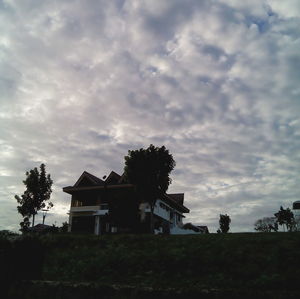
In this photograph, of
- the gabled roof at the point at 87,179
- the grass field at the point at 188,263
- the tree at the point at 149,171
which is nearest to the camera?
the grass field at the point at 188,263

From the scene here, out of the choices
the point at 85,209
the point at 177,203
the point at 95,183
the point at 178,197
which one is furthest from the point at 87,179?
the point at 178,197

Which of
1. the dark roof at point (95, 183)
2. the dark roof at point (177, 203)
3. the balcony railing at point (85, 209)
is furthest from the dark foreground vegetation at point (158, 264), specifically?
the dark roof at point (177, 203)

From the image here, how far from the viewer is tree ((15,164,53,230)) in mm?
38656

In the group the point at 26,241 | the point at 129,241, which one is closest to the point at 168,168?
the point at 129,241

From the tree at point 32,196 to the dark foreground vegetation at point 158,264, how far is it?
22.4 metres

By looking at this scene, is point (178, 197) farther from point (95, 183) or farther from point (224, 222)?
point (95, 183)

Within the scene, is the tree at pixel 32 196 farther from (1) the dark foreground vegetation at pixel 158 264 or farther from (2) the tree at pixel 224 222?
(2) the tree at pixel 224 222

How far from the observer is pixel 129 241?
18281 mm

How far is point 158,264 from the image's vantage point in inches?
478

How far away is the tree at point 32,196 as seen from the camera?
38.7 meters

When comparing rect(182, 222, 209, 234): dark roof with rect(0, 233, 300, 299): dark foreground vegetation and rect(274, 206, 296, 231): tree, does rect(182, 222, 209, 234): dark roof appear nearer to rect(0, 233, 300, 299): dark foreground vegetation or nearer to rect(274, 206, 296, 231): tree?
rect(274, 206, 296, 231): tree

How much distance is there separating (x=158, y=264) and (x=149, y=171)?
2092cm


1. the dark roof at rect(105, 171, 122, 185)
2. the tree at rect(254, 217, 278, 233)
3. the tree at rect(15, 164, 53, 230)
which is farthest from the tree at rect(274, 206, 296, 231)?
the tree at rect(15, 164, 53, 230)

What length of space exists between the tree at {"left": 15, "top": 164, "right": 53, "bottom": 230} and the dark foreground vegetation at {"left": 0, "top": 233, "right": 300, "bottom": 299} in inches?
881
